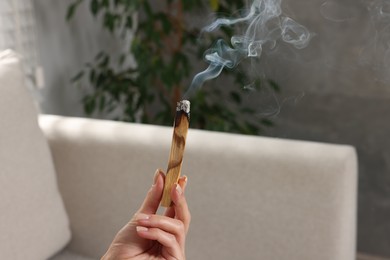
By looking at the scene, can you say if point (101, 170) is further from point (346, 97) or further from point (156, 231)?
point (346, 97)

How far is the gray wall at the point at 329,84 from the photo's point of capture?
89.8 inches

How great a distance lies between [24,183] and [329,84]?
137 centimetres

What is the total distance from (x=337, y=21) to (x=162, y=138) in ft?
3.50

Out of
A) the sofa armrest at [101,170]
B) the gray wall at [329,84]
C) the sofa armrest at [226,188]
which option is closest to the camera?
the sofa armrest at [226,188]

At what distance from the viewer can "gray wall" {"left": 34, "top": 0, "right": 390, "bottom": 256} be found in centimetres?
228

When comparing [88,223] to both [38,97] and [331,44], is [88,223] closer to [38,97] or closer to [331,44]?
[38,97]

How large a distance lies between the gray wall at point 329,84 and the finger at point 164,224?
143 centimetres

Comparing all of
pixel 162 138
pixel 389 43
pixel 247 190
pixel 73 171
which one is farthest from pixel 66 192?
pixel 389 43

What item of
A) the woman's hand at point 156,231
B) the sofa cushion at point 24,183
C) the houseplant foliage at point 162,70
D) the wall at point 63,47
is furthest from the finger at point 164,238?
the wall at point 63,47

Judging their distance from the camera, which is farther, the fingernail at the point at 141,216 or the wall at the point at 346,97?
the wall at the point at 346,97

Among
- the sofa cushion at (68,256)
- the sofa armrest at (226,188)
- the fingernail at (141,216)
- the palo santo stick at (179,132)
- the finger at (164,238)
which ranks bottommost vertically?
the sofa cushion at (68,256)

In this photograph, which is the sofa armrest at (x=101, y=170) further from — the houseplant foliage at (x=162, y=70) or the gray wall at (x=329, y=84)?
the gray wall at (x=329, y=84)

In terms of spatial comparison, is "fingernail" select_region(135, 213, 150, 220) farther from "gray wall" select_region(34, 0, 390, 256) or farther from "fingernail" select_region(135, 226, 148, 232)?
"gray wall" select_region(34, 0, 390, 256)

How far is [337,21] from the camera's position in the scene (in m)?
2.29
